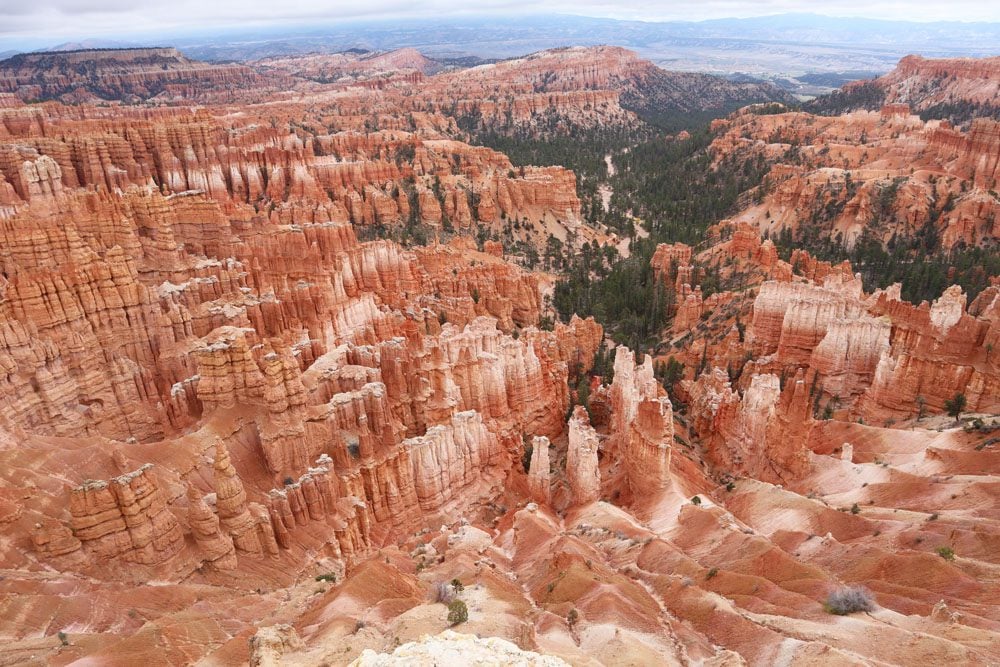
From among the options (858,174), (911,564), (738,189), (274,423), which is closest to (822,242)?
(858,174)

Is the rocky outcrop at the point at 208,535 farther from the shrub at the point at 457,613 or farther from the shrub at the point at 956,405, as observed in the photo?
the shrub at the point at 956,405

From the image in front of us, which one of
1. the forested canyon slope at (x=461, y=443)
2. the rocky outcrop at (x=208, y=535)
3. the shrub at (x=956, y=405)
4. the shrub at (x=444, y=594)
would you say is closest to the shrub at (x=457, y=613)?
the forested canyon slope at (x=461, y=443)

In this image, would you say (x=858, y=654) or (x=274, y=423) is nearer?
(x=858, y=654)

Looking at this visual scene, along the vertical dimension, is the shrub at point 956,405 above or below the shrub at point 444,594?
below

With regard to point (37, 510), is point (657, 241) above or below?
below

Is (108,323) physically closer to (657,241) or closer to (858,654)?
(858,654)

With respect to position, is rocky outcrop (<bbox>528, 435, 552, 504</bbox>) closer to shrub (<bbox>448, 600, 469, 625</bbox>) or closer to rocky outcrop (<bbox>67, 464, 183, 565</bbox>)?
shrub (<bbox>448, 600, 469, 625</bbox>)

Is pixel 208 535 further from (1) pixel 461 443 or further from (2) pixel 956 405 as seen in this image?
(2) pixel 956 405
